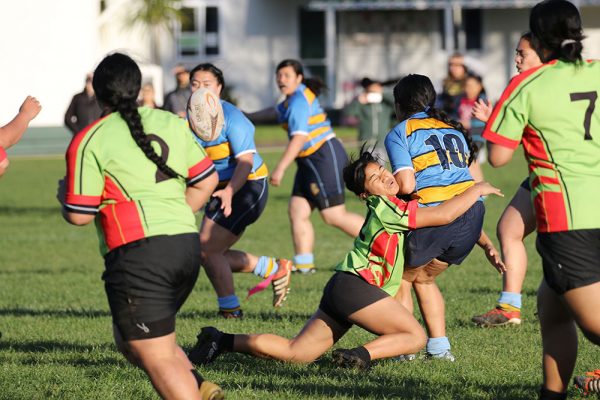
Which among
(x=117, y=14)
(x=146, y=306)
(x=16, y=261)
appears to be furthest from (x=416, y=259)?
(x=117, y=14)

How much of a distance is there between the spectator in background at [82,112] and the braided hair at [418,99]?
35.7 feet

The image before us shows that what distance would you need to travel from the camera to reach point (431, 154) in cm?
621

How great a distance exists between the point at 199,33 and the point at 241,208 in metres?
37.4

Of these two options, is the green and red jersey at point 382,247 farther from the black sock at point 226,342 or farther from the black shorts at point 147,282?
the black shorts at point 147,282

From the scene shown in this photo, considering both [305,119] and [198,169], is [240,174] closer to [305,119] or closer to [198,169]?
[198,169]

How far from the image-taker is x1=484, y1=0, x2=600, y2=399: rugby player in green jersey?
4.53 metres

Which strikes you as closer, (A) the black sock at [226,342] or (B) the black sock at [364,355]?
(B) the black sock at [364,355]

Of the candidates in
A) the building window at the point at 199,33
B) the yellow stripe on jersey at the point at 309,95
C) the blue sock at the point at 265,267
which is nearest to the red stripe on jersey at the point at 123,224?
the blue sock at the point at 265,267

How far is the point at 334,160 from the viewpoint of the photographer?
37.3 feet

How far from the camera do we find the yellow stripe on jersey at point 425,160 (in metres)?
6.21

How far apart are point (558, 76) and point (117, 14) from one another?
40.4 meters

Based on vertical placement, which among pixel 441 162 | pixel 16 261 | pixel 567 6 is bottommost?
pixel 16 261

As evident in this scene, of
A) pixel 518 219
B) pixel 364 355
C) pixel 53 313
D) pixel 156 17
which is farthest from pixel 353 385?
pixel 156 17

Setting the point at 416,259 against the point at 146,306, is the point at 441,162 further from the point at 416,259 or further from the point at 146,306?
the point at 146,306
